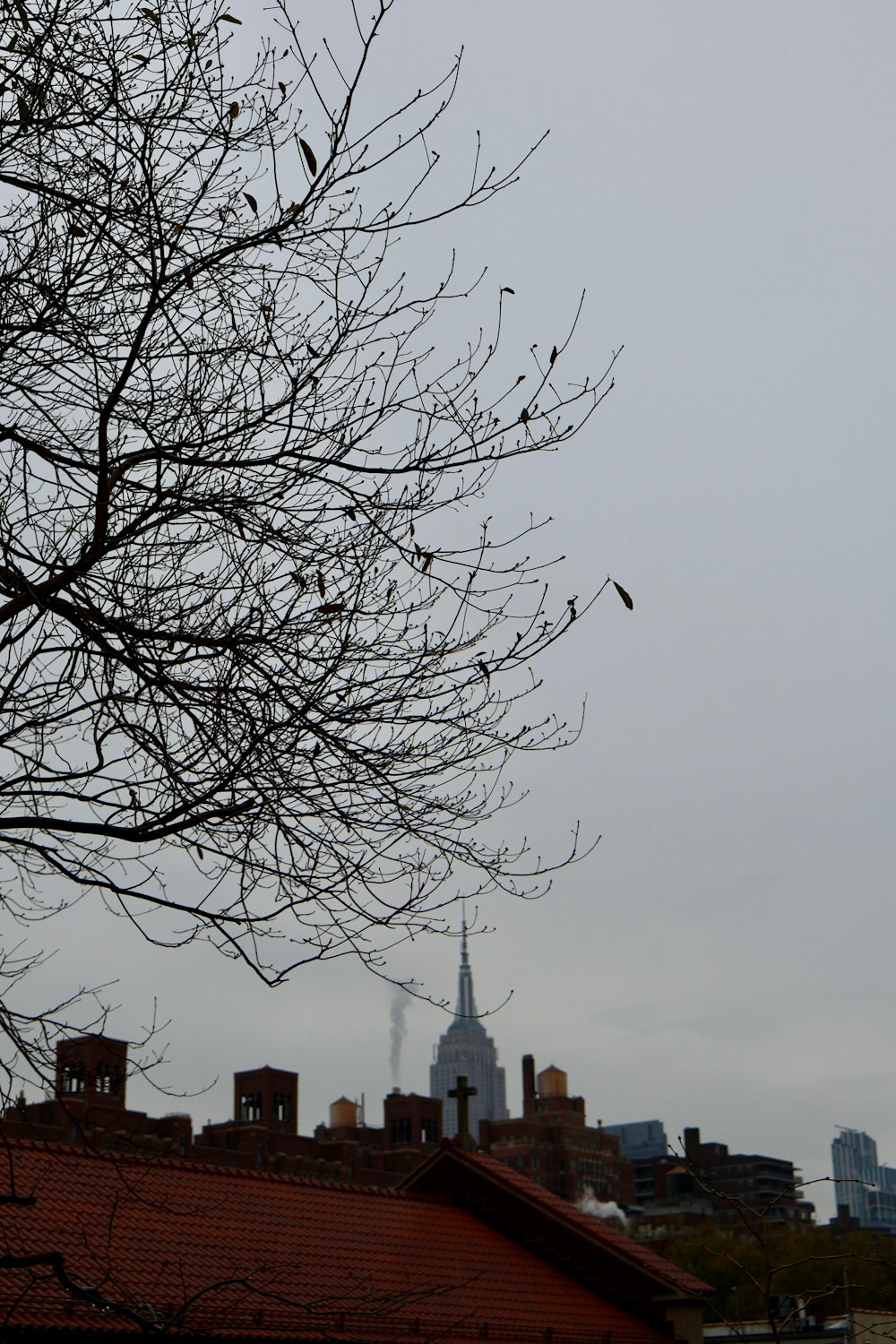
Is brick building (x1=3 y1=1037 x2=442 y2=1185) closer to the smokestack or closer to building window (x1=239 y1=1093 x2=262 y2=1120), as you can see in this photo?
building window (x1=239 y1=1093 x2=262 y2=1120)

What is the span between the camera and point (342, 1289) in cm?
2091

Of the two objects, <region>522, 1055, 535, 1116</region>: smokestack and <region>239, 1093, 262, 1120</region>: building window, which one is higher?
<region>522, 1055, 535, 1116</region>: smokestack

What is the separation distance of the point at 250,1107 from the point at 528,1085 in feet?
220

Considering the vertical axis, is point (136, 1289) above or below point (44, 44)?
below

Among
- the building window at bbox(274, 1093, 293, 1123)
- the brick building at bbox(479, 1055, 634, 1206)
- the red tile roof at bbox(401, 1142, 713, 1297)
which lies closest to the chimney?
the brick building at bbox(479, 1055, 634, 1206)

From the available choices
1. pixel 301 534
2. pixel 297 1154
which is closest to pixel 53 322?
pixel 301 534

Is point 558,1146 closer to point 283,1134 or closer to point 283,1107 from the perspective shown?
point 283,1107

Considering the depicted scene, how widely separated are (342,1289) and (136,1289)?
4.06 meters

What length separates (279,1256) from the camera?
21.2 meters

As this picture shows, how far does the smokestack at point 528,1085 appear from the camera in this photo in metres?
146

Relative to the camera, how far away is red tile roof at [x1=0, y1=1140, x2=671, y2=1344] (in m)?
17.4

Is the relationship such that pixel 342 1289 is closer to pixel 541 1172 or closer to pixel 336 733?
pixel 336 733

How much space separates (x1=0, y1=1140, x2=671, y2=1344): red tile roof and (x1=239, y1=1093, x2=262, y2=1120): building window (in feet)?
196

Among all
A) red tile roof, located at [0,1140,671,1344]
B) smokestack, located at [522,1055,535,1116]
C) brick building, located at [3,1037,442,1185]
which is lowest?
red tile roof, located at [0,1140,671,1344]
